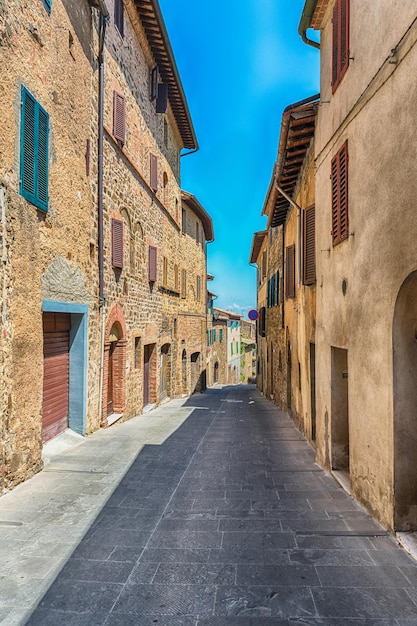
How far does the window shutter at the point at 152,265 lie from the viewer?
14.4 meters

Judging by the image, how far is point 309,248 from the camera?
879 cm

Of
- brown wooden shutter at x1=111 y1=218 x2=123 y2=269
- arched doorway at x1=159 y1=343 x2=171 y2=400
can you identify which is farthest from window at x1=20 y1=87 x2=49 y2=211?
arched doorway at x1=159 y1=343 x2=171 y2=400

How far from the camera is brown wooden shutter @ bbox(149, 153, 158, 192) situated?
14.6 m

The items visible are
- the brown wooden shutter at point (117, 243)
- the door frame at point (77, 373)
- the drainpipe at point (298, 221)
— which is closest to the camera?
the door frame at point (77, 373)

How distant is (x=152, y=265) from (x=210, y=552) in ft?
37.2

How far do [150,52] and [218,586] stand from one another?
1547 cm

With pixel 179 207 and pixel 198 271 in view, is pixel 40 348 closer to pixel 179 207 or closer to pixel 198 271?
pixel 179 207

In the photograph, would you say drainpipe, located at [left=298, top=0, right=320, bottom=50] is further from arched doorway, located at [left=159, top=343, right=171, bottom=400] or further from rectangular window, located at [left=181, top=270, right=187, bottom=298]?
rectangular window, located at [left=181, top=270, right=187, bottom=298]

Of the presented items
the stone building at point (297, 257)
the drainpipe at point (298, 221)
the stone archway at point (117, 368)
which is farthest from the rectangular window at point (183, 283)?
the drainpipe at point (298, 221)

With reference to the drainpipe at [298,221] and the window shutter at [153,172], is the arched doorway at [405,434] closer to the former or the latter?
the drainpipe at [298,221]

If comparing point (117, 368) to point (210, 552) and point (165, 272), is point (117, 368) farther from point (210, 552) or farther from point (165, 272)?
point (210, 552)

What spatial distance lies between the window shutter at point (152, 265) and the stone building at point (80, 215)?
0.10 meters

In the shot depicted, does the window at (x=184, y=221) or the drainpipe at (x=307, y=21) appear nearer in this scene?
the drainpipe at (x=307, y=21)

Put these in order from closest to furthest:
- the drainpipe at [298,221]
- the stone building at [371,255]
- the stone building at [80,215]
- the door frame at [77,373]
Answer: the stone building at [371,255] → the stone building at [80,215] → the door frame at [77,373] → the drainpipe at [298,221]
